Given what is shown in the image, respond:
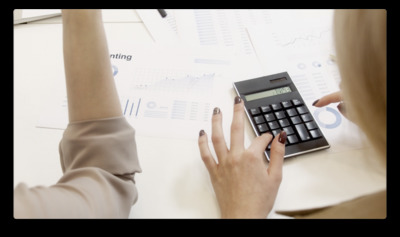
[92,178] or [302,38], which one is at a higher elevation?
[302,38]

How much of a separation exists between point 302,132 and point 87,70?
360 millimetres

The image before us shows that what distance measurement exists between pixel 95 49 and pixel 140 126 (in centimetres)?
16

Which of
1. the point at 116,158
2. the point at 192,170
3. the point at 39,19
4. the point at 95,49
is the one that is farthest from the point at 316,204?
the point at 39,19

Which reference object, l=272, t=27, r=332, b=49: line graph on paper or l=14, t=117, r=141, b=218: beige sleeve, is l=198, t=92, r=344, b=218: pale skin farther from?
l=272, t=27, r=332, b=49: line graph on paper

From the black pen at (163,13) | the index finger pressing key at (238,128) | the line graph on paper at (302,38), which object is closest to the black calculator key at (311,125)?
the index finger pressing key at (238,128)

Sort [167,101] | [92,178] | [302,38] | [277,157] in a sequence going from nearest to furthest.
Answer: [92,178], [277,157], [167,101], [302,38]

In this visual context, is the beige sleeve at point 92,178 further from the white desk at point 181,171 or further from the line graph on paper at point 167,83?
the line graph on paper at point 167,83

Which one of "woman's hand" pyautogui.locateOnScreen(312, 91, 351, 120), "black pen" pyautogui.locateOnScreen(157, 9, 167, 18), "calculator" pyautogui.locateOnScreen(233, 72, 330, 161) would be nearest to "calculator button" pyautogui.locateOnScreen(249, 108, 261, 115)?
"calculator" pyautogui.locateOnScreen(233, 72, 330, 161)

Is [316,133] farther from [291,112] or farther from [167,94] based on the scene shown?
[167,94]

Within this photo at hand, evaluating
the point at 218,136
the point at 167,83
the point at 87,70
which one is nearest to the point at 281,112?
the point at 218,136

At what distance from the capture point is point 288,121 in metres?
0.58

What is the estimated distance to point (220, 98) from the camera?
64 centimetres

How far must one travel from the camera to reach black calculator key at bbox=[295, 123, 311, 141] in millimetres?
560

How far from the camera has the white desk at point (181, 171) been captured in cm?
51
